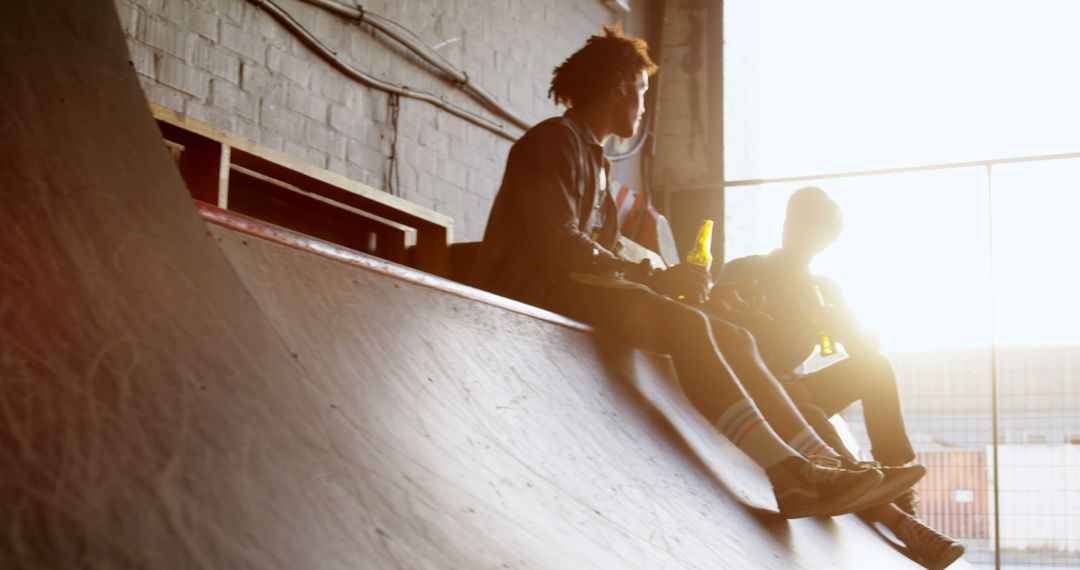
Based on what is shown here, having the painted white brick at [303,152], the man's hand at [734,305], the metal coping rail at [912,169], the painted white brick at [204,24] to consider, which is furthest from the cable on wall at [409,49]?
the man's hand at [734,305]

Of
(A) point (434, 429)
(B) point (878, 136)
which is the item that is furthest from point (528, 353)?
(B) point (878, 136)

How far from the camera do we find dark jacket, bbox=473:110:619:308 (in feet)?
7.28

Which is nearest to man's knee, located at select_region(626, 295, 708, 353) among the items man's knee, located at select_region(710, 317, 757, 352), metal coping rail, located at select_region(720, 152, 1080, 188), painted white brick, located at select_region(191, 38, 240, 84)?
man's knee, located at select_region(710, 317, 757, 352)

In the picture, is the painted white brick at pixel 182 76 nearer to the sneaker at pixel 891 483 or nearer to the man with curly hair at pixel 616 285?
the man with curly hair at pixel 616 285

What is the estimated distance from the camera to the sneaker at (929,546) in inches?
90.4

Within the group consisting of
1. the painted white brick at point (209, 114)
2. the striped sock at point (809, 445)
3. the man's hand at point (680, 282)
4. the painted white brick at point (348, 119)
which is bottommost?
the striped sock at point (809, 445)

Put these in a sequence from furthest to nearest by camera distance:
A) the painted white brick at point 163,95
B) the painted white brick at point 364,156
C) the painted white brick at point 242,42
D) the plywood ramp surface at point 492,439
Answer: the painted white brick at point 364,156, the painted white brick at point 242,42, the painted white brick at point 163,95, the plywood ramp surface at point 492,439

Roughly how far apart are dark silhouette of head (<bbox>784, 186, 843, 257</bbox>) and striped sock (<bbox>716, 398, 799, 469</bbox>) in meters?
1.22

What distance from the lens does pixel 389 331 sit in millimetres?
1374

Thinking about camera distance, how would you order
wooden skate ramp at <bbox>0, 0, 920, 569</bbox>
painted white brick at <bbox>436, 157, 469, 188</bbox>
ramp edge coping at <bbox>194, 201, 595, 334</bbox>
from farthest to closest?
painted white brick at <bbox>436, 157, 469, 188</bbox> < ramp edge coping at <bbox>194, 201, 595, 334</bbox> < wooden skate ramp at <bbox>0, 0, 920, 569</bbox>

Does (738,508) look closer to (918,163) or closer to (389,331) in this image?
(389,331)

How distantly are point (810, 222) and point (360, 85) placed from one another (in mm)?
1579

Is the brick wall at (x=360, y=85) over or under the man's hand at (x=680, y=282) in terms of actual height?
over

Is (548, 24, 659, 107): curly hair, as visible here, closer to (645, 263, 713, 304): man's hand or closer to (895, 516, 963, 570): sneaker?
(645, 263, 713, 304): man's hand
